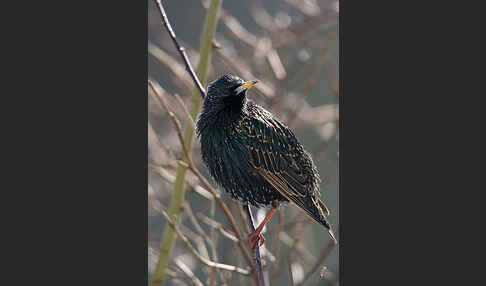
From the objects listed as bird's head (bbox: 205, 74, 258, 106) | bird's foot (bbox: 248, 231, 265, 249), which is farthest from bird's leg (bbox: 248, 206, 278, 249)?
bird's head (bbox: 205, 74, 258, 106)

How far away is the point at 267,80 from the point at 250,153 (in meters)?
1.46

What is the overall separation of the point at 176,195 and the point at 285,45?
1750 millimetres

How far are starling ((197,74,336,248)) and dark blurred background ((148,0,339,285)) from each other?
38 centimetres

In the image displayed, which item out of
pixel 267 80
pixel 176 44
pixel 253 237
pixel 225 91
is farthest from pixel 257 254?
pixel 267 80

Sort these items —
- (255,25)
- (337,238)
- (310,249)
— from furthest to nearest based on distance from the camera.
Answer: (255,25), (310,249), (337,238)

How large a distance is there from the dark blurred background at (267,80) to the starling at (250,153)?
0.38 meters

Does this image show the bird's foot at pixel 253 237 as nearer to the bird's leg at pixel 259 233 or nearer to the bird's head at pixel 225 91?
the bird's leg at pixel 259 233

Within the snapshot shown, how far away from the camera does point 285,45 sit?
207 inches

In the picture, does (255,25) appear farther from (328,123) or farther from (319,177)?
(319,177)

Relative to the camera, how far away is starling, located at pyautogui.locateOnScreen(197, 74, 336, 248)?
3.78 m

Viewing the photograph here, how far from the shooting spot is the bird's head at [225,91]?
12.3ft

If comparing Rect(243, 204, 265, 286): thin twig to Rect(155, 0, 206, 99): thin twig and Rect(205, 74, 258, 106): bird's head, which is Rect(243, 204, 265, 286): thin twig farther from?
Rect(155, 0, 206, 99): thin twig

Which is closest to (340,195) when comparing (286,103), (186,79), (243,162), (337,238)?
(337,238)

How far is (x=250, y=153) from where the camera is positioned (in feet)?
12.5
